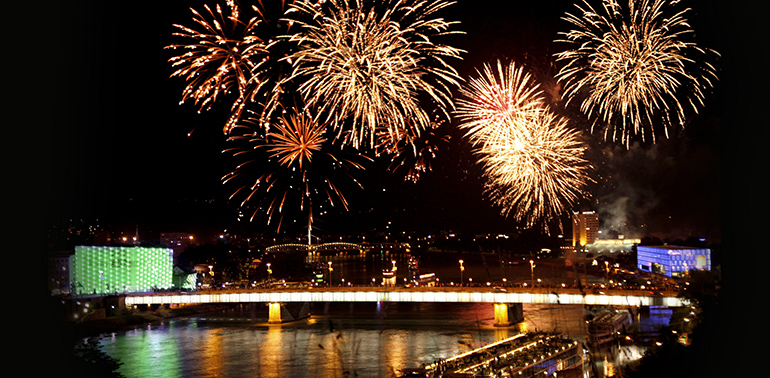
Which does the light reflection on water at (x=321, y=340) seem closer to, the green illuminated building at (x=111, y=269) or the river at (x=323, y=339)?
the river at (x=323, y=339)

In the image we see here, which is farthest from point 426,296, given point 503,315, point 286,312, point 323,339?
point 286,312

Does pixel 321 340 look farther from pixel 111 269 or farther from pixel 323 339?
pixel 111 269

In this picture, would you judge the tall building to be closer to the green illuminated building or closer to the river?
the river

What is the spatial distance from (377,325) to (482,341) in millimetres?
10059

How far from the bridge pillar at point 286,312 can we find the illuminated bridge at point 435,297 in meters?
0.07

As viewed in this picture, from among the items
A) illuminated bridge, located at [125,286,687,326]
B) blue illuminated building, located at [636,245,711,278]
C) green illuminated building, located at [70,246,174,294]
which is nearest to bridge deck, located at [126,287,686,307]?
illuminated bridge, located at [125,286,687,326]

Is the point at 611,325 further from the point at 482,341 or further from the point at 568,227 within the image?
the point at 568,227

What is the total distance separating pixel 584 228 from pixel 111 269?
209 ft

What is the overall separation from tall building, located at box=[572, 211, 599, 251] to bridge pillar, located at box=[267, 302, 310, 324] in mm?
52984

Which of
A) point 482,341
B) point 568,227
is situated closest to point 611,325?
point 482,341

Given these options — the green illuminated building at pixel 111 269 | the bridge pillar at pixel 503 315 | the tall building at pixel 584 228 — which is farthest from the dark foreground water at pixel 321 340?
the tall building at pixel 584 228

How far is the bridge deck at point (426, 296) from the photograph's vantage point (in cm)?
4381

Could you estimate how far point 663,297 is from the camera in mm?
42250

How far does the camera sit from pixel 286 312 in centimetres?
5412
